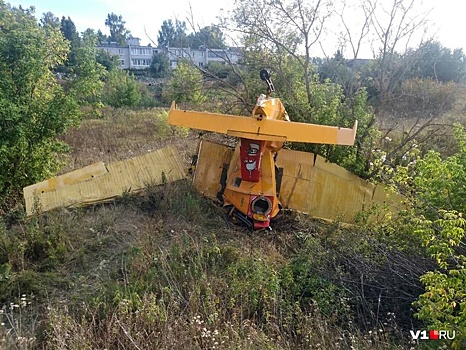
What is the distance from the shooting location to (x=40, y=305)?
138 inches

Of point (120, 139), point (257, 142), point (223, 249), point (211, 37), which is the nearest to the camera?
point (223, 249)

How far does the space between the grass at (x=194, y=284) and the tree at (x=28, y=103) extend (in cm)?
125

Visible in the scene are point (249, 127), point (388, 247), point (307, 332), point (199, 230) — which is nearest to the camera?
point (307, 332)

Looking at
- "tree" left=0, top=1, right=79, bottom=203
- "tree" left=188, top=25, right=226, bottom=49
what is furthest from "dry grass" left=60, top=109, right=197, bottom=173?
"tree" left=188, top=25, right=226, bottom=49

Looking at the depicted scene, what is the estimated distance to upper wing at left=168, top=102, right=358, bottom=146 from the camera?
4.42 meters

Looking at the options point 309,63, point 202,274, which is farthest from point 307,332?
point 309,63

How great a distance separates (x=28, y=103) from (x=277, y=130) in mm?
4155

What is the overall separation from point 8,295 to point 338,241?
3600 millimetres

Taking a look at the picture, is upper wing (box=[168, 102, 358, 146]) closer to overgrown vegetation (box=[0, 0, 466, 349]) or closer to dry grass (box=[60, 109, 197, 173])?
overgrown vegetation (box=[0, 0, 466, 349])

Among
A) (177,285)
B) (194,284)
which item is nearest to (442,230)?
(194,284)

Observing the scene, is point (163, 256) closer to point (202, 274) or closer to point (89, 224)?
point (202, 274)

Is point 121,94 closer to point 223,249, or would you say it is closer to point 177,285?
point 223,249

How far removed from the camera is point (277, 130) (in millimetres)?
4441

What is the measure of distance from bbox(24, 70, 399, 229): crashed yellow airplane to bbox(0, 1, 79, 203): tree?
859mm
